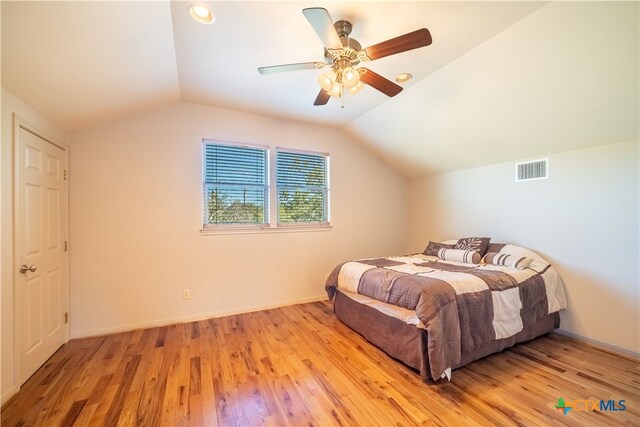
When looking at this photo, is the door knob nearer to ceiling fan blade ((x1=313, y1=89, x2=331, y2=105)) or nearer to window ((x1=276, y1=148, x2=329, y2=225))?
window ((x1=276, y1=148, x2=329, y2=225))

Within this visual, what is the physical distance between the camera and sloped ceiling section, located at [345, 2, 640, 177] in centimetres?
178

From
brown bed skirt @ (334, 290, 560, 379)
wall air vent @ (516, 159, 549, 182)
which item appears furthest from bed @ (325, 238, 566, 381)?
wall air vent @ (516, 159, 549, 182)

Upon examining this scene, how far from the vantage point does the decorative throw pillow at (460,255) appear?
10.2ft

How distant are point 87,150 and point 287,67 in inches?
101

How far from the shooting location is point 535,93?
235 centimetres

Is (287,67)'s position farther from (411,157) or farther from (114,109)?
(411,157)

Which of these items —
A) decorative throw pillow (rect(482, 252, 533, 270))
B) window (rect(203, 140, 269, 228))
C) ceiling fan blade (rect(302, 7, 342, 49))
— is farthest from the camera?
window (rect(203, 140, 269, 228))

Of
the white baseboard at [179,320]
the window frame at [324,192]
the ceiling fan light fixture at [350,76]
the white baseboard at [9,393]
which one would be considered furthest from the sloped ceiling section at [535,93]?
the white baseboard at [9,393]

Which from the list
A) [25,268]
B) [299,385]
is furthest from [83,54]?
[299,385]

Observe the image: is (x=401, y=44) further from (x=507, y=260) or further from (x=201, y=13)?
(x=507, y=260)

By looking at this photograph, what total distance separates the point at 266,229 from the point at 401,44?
2.75 metres

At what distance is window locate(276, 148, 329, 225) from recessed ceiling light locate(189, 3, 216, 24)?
1.99m

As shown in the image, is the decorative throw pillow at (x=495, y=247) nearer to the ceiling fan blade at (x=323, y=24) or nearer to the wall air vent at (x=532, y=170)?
the wall air vent at (x=532, y=170)

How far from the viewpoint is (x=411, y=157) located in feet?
13.6
